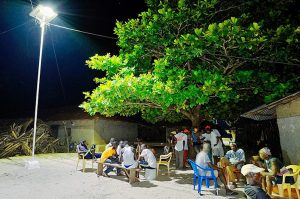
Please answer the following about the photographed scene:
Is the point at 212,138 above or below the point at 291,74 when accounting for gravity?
below

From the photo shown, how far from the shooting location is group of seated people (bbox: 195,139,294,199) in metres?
4.21

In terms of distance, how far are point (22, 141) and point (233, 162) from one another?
1630cm

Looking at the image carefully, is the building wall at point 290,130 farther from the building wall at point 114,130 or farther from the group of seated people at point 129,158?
the building wall at point 114,130

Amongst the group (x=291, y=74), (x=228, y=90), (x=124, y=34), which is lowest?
(x=228, y=90)

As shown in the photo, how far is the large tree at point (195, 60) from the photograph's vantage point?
34.5 feet

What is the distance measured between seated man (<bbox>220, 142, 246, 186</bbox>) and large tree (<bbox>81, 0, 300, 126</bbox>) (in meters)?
2.32

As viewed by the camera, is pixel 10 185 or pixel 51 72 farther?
pixel 51 72

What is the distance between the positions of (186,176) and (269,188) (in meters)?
4.40

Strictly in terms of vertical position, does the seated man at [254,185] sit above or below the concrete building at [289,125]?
below

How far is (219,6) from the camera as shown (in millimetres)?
13508

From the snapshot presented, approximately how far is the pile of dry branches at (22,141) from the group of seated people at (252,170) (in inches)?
616

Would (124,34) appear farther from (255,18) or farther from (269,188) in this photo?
(269,188)

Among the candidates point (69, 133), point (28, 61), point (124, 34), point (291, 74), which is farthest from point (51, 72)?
point (291, 74)

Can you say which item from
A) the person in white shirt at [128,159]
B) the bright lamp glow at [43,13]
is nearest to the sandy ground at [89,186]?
the person in white shirt at [128,159]
